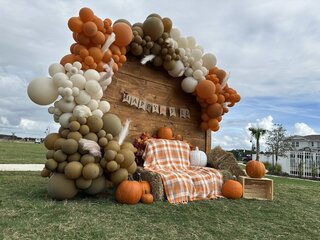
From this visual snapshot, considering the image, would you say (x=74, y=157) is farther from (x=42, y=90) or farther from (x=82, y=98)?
(x=42, y=90)

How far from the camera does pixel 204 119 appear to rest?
5949mm

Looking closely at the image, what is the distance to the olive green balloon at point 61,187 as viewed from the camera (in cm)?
345

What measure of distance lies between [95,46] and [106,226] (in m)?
2.35

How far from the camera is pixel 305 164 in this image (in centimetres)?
1442

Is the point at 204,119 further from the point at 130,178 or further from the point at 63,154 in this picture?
the point at 63,154

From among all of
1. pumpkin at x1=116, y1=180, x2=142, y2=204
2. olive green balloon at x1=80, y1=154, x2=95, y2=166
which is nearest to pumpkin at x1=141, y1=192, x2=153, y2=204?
pumpkin at x1=116, y1=180, x2=142, y2=204

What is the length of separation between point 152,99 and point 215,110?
1.24 meters

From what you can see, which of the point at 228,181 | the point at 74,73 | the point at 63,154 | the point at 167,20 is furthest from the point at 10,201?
the point at 167,20

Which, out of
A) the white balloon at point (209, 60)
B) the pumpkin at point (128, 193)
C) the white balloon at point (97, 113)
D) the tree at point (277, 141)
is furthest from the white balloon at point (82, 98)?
the tree at point (277, 141)

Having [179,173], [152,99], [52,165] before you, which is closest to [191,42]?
[152,99]

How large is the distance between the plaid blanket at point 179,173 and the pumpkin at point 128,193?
1.48 ft

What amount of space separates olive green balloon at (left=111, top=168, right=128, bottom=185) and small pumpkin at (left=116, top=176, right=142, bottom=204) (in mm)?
63

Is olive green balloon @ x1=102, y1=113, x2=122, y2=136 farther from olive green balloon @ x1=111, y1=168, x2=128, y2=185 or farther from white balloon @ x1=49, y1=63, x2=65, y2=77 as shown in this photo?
white balloon @ x1=49, y1=63, x2=65, y2=77

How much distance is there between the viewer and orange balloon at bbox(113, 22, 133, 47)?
4.16 metres
